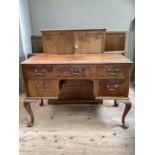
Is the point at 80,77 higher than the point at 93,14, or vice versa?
the point at 93,14

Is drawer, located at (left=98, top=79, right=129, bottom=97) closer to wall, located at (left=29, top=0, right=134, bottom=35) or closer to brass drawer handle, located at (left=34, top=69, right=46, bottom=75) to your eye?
brass drawer handle, located at (left=34, top=69, right=46, bottom=75)

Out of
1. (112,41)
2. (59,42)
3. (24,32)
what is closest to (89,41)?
(59,42)

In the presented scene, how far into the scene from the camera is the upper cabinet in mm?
2205

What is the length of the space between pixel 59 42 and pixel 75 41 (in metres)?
0.20

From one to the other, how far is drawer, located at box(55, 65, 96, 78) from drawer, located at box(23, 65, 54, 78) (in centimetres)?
7

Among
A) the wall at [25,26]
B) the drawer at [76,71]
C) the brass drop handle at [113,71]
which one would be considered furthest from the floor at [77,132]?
the wall at [25,26]

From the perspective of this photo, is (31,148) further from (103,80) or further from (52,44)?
(52,44)

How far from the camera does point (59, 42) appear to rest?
2246 millimetres

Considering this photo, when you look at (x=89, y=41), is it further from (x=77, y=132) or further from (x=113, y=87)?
(x=77, y=132)

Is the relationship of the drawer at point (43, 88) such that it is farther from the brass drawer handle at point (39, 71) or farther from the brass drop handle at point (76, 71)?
the brass drop handle at point (76, 71)
